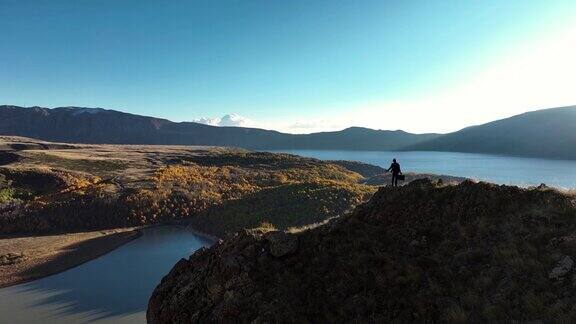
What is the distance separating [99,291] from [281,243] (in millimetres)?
20615

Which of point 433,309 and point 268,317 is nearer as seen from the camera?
point 433,309

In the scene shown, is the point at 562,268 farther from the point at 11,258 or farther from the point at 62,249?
the point at 62,249

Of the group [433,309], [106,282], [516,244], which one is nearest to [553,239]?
[516,244]

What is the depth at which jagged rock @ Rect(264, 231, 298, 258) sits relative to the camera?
57.6ft

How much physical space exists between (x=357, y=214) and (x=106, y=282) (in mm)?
23639

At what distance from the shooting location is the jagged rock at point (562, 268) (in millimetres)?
12586

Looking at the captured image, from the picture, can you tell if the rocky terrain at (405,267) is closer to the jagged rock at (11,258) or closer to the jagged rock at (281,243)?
the jagged rock at (281,243)

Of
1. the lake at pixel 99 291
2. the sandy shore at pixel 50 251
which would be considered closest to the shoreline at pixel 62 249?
the sandy shore at pixel 50 251

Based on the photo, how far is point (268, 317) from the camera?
14539 mm

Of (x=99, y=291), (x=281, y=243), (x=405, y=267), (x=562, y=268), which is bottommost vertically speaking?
(x=99, y=291)

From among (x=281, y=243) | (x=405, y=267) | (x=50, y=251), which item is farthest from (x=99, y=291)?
(x=405, y=267)

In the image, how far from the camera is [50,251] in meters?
42.6

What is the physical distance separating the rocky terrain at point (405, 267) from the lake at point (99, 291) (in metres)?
10.9

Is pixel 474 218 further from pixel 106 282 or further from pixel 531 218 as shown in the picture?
pixel 106 282
